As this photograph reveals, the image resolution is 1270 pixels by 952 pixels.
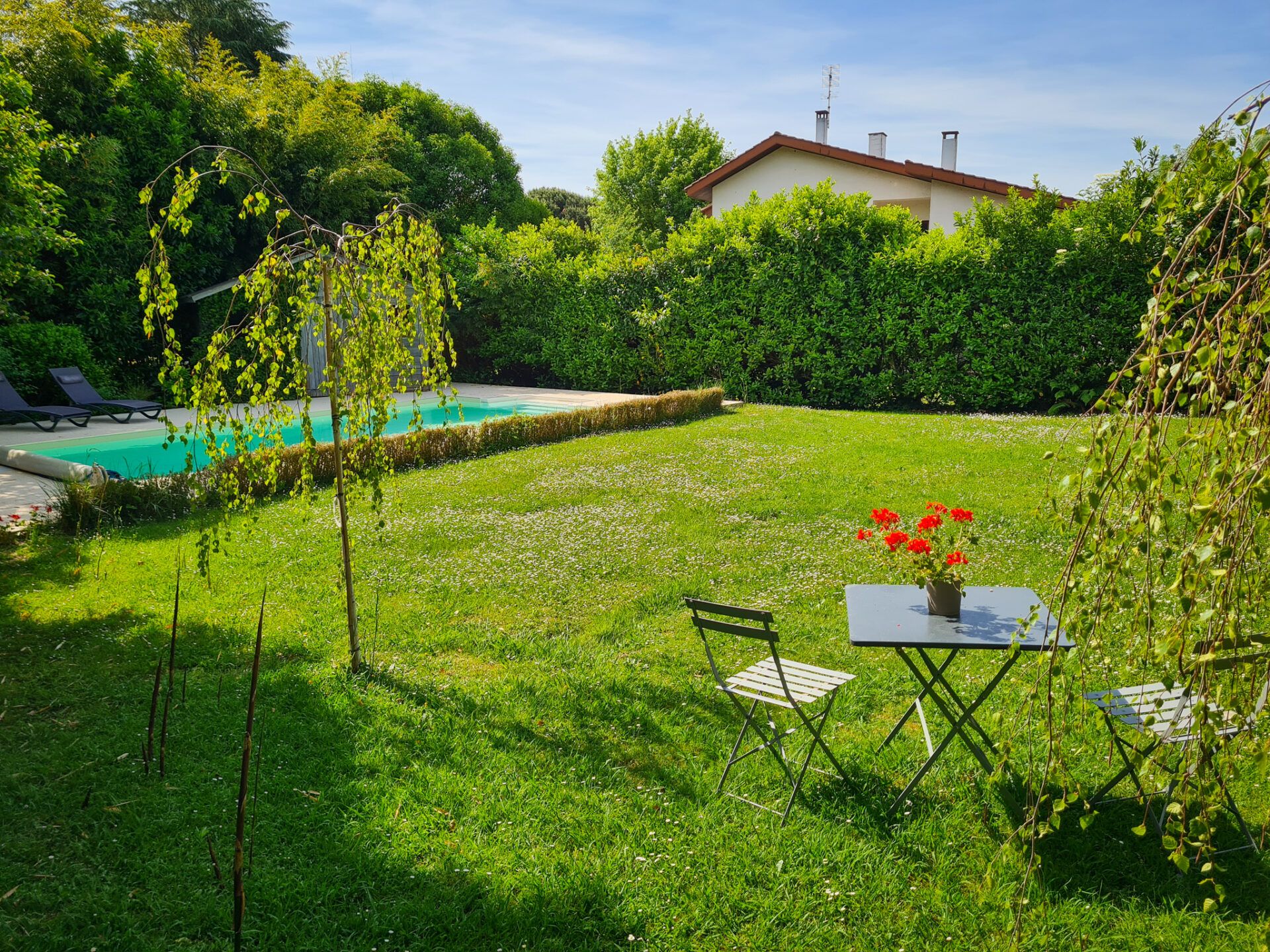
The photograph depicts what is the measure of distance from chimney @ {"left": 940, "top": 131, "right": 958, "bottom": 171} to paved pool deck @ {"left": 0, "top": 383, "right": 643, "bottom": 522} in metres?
12.5

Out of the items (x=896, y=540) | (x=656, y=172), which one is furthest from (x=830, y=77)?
(x=896, y=540)

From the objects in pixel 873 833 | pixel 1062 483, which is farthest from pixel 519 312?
pixel 1062 483

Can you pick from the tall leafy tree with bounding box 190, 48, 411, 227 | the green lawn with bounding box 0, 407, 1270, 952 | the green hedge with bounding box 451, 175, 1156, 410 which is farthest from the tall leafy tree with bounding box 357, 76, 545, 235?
the green lawn with bounding box 0, 407, 1270, 952

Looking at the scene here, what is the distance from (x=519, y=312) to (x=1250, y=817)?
20.9 meters

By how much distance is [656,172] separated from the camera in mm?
34469

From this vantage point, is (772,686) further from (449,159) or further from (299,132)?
(449,159)

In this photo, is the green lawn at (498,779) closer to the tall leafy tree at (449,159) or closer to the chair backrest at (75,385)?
the chair backrest at (75,385)

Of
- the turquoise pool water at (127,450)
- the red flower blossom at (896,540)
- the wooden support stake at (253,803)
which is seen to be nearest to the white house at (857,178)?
the turquoise pool water at (127,450)

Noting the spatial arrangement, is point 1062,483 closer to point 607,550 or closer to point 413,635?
point 413,635

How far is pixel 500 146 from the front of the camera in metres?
37.5

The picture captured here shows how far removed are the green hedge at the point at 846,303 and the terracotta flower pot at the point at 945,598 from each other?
12381 mm

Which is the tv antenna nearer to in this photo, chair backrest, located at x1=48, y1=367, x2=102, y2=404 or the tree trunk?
chair backrest, located at x1=48, y1=367, x2=102, y2=404

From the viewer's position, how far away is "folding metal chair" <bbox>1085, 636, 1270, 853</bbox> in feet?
5.91

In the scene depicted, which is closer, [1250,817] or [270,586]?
[1250,817]
